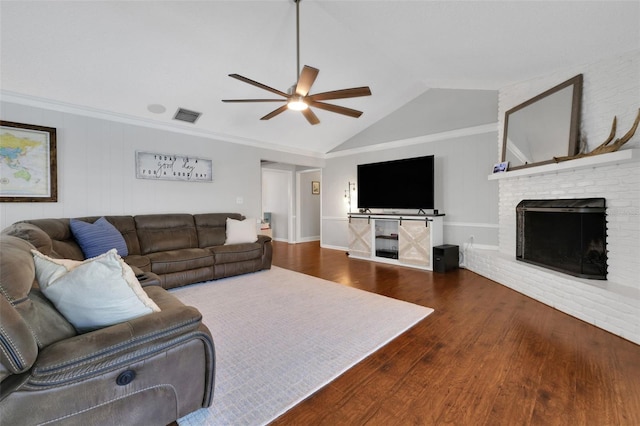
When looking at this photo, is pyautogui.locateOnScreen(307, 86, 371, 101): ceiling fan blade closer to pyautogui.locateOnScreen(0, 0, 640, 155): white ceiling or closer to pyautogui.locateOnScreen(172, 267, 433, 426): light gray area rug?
pyautogui.locateOnScreen(0, 0, 640, 155): white ceiling

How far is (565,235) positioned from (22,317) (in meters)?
4.46

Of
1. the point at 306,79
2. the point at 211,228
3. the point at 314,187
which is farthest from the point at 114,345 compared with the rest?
the point at 314,187

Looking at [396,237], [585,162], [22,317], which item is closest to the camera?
[22,317]

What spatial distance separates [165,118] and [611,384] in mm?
5558

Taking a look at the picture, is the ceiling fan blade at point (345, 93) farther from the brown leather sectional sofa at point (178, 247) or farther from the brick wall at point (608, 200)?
the brown leather sectional sofa at point (178, 247)

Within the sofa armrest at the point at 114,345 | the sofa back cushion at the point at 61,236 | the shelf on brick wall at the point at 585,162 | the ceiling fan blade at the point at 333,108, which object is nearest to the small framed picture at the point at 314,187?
the ceiling fan blade at the point at 333,108

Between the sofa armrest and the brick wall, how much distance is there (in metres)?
3.35

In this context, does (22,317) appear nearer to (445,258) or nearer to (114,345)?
(114,345)

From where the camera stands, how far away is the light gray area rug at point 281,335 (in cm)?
164

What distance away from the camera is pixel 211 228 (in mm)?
4621

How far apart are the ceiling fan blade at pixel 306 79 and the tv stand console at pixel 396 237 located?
3.14 meters

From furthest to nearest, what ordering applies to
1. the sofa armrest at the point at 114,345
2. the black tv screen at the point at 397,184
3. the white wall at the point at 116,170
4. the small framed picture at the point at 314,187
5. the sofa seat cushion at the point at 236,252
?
1. the small framed picture at the point at 314,187
2. the black tv screen at the point at 397,184
3. the sofa seat cushion at the point at 236,252
4. the white wall at the point at 116,170
5. the sofa armrest at the point at 114,345

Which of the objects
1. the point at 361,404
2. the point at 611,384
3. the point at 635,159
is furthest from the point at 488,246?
the point at 361,404

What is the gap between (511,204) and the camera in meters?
3.95
